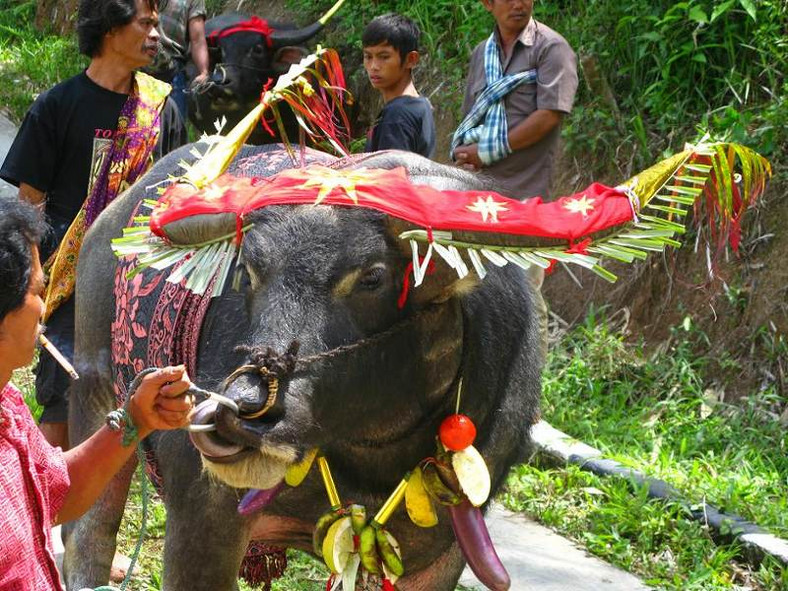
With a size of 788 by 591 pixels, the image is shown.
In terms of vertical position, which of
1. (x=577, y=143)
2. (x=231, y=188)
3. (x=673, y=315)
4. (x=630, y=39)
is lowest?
(x=673, y=315)

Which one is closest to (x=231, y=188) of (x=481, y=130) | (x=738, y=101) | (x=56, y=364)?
(x=56, y=364)

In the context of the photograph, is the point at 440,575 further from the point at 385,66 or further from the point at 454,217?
the point at 385,66

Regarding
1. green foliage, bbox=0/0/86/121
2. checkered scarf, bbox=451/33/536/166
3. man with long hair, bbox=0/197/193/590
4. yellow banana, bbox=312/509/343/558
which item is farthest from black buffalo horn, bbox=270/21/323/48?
Result: man with long hair, bbox=0/197/193/590

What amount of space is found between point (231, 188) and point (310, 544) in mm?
1042

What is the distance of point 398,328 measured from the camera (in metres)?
2.95

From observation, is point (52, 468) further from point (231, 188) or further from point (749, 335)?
point (749, 335)

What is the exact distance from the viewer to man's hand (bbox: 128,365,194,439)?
2312 mm

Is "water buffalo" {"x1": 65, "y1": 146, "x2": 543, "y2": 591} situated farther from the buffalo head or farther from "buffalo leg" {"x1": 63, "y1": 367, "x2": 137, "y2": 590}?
"buffalo leg" {"x1": 63, "y1": 367, "x2": 137, "y2": 590}

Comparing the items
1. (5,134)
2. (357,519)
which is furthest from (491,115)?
(5,134)

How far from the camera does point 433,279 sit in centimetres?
298

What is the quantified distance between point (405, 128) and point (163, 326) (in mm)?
1756

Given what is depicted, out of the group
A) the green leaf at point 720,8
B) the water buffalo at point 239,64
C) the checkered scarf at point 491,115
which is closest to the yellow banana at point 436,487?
the checkered scarf at point 491,115

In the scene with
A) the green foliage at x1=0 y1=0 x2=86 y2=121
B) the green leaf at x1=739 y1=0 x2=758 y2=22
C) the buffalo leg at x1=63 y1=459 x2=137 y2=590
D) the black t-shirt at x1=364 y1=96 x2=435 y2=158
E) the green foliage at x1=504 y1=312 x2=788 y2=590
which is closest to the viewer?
the buffalo leg at x1=63 y1=459 x2=137 y2=590

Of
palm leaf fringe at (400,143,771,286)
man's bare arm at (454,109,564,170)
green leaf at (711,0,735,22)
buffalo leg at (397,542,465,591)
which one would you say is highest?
palm leaf fringe at (400,143,771,286)
